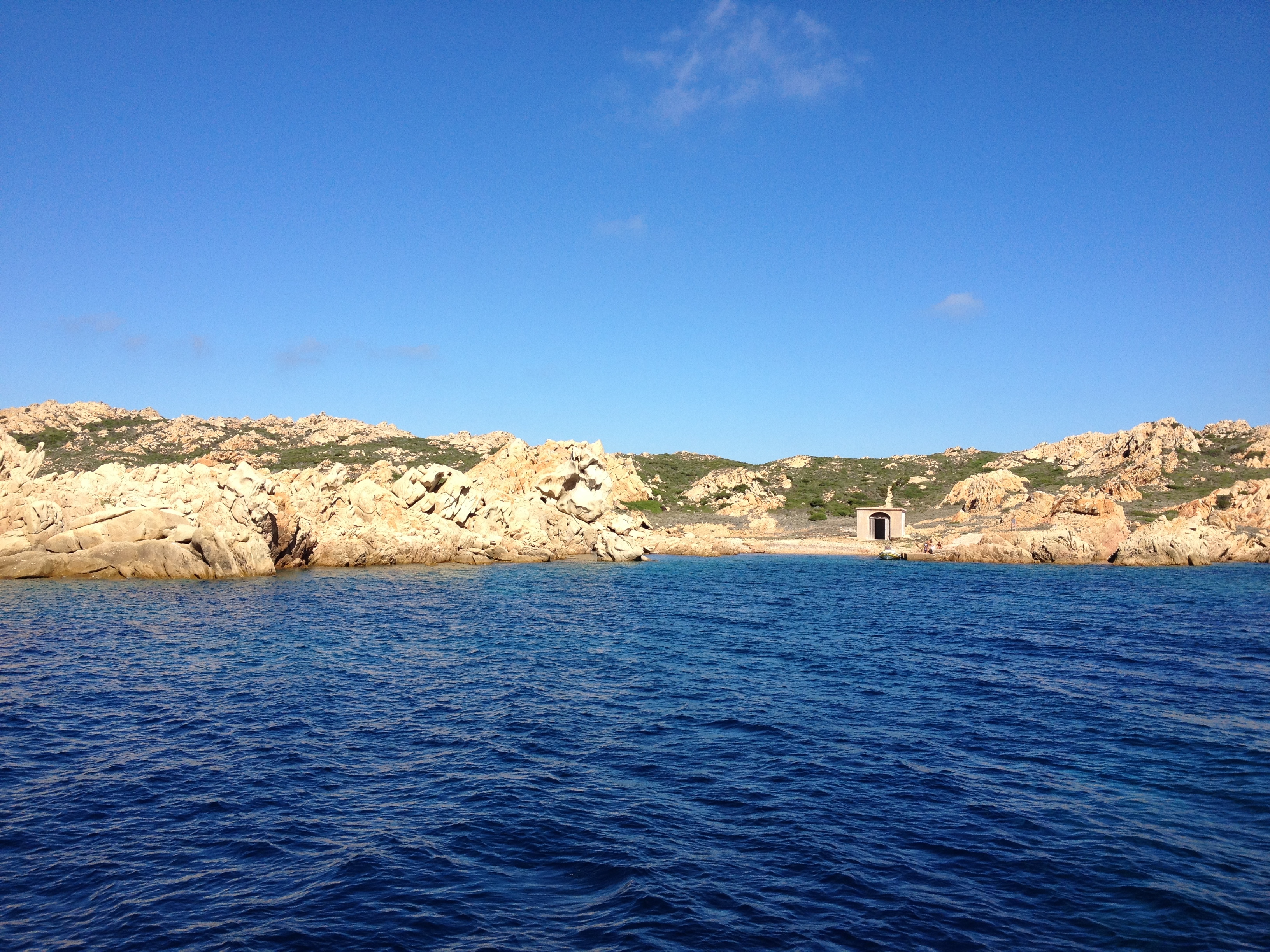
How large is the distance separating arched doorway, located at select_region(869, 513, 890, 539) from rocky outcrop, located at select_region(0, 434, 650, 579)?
3749 centimetres

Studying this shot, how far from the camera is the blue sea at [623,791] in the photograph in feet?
36.1

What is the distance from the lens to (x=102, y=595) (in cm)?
4331

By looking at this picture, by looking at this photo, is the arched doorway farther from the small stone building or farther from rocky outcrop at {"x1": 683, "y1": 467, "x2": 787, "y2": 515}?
rocky outcrop at {"x1": 683, "y1": 467, "x2": 787, "y2": 515}

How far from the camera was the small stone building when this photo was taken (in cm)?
11212

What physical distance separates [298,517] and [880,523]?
81910 mm

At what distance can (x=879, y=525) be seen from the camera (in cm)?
11438

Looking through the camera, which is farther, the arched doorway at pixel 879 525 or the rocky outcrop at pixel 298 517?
the arched doorway at pixel 879 525

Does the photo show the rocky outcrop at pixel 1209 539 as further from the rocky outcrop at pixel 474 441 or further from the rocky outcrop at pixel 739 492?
the rocky outcrop at pixel 474 441

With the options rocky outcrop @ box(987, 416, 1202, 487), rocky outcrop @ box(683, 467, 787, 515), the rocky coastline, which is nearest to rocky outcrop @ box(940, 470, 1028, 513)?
the rocky coastline

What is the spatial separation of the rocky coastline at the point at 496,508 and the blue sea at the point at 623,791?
2125 cm

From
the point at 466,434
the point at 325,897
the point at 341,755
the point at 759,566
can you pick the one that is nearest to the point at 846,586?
the point at 759,566

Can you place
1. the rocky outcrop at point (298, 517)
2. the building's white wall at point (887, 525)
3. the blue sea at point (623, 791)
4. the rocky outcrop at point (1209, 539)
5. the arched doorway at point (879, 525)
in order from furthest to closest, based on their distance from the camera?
the arched doorway at point (879, 525), the building's white wall at point (887, 525), the rocky outcrop at point (1209, 539), the rocky outcrop at point (298, 517), the blue sea at point (623, 791)

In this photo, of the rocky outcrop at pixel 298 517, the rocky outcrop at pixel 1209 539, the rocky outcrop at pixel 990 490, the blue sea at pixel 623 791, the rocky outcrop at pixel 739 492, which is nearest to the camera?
the blue sea at pixel 623 791

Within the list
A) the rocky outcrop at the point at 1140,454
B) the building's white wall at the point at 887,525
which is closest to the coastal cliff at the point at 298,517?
the building's white wall at the point at 887,525
